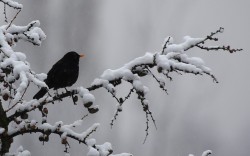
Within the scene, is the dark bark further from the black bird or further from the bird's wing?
the bird's wing

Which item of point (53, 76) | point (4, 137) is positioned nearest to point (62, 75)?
point (53, 76)

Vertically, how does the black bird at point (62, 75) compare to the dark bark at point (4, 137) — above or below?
above

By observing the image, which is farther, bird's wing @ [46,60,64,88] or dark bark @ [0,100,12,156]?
bird's wing @ [46,60,64,88]

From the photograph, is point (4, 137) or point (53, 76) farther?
point (53, 76)

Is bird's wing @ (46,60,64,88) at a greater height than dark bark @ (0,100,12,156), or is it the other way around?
bird's wing @ (46,60,64,88)

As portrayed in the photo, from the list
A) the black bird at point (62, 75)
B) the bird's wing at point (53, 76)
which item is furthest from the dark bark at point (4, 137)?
the bird's wing at point (53, 76)

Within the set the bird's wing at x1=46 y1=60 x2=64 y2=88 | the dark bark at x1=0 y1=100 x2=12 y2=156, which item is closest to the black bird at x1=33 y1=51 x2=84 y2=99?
the bird's wing at x1=46 y1=60 x2=64 y2=88

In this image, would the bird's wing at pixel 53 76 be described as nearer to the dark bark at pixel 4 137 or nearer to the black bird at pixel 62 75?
the black bird at pixel 62 75

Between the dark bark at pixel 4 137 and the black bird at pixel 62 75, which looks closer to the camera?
the dark bark at pixel 4 137

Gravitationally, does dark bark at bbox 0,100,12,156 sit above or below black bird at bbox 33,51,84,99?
below

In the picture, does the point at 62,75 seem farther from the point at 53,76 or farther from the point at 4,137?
the point at 4,137

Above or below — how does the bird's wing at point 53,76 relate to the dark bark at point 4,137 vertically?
above

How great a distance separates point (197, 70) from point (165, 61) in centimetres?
19

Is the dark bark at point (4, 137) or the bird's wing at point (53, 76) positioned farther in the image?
the bird's wing at point (53, 76)
